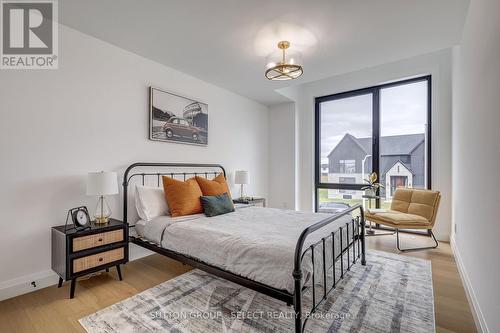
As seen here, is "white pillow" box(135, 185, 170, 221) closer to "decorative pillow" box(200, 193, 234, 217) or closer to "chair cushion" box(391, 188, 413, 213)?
"decorative pillow" box(200, 193, 234, 217)

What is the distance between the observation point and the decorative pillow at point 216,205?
2.88 m

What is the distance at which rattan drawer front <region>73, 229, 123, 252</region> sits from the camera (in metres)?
2.16

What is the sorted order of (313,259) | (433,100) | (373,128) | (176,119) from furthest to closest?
(373,128) → (433,100) → (176,119) → (313,259)

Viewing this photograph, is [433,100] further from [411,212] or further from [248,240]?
[248,240]

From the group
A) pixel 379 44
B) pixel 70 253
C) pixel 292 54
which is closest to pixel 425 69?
pixel 379 44

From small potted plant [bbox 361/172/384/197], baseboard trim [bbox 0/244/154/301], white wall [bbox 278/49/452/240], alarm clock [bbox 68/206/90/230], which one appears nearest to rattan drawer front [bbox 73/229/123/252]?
alarm clock [bbox 68/206/90/230]

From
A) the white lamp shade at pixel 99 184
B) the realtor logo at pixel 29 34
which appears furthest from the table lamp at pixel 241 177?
the realtor logo at pixel 29 34

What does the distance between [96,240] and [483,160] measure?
333cm

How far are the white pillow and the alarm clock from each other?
22.1 inches

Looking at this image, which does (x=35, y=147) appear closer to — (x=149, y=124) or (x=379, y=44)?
(x=149, y=124)

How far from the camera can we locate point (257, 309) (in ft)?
6.35

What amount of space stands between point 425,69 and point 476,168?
2846 millimetres

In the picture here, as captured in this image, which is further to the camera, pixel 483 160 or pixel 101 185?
pixel 101 185

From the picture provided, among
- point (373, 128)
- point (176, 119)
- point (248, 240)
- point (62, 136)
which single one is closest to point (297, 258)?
point (248, 240)
